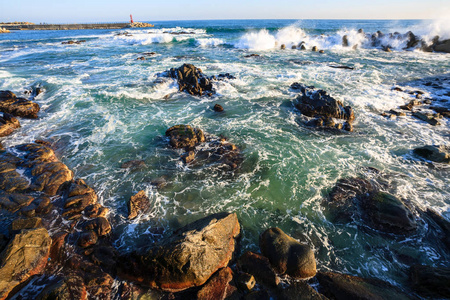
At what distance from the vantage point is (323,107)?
1477 cm

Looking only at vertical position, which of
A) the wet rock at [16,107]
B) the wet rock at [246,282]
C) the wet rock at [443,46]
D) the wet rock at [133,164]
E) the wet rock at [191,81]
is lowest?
the wet rock at [246,282]

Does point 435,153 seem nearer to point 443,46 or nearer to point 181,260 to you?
point 181,260

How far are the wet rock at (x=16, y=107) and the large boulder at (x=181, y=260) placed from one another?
15.3 m

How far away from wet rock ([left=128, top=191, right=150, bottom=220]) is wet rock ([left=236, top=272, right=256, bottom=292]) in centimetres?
433

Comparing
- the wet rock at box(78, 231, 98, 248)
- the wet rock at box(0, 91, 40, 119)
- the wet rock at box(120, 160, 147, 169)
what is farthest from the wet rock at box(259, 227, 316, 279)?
the wet rock at box(0, 91, 40, 119)

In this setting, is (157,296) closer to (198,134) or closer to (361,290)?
(361,290)

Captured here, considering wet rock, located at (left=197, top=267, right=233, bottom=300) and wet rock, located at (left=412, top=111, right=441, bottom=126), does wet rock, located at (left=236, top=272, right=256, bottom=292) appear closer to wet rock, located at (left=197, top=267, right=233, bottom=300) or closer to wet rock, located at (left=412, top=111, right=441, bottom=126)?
wet rock, located at (left=197, top=267, right=233, bottom=300)

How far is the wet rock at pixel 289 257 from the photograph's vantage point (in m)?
5.50

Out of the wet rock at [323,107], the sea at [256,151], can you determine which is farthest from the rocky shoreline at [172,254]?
the wet rock at [323,107]

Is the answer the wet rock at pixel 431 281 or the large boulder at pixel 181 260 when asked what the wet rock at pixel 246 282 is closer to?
the large boulder at pixel 181 260

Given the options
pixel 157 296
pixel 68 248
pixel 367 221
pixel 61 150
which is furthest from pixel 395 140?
pixel 61 150

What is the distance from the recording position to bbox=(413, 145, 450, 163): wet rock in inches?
404

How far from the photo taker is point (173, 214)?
25.2 feet

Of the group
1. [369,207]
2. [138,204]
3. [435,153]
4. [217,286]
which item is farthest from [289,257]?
[435,153]
